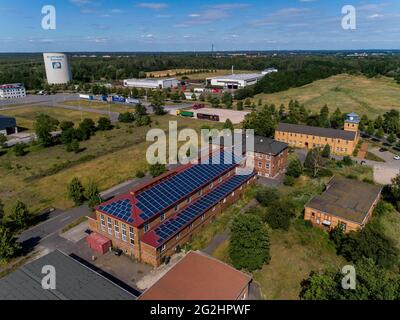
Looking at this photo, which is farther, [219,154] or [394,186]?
[219,154]

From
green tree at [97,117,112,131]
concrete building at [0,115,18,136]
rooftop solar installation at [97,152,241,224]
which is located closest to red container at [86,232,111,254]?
rooftop solar installation at [97,152,241,224]

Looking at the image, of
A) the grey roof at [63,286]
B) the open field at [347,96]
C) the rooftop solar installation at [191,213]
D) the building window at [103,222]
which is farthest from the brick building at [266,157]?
the open field at [347,96]

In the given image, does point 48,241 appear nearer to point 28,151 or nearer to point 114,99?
point 28,151

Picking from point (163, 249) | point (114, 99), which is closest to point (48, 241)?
point (163, 249)

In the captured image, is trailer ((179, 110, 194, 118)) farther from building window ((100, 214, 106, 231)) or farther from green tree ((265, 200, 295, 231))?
building window ((100, 214, 106, 231))

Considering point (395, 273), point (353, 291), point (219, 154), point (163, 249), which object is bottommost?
point (395, 273)

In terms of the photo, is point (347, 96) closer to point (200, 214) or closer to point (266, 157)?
point (266, 157)
